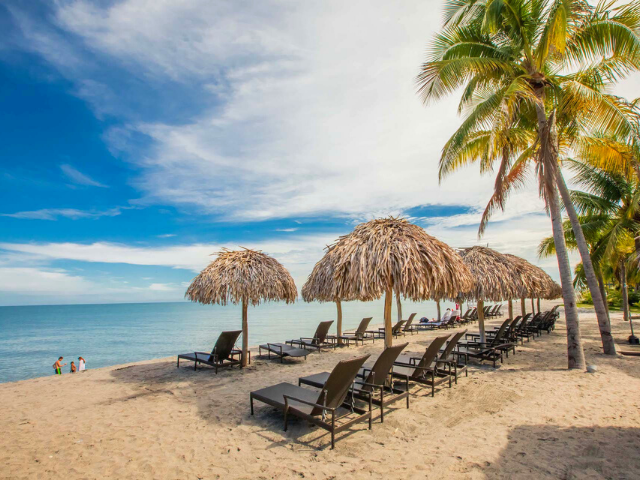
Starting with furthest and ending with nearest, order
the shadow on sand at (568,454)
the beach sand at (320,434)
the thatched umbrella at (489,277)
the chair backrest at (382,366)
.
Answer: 1. the thatched umbrella at (489,277)
2. the chair backrest at (382,366)
3. the beach sand at (320,434)
4. the shadow on sand at (568,454)

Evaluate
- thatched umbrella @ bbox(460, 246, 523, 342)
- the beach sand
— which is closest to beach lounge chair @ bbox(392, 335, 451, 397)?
the beach sand

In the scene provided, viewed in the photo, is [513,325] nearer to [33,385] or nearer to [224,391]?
[224,391]

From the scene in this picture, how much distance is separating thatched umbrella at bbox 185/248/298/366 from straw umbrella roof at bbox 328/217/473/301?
9.20 ft

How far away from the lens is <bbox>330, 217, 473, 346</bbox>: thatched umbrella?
204 inches

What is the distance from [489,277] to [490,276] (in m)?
0.05

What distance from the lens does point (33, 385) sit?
22.6 feet

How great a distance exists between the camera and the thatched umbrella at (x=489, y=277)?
8875 millimetres

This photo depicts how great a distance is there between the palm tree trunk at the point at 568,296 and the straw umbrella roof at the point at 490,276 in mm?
1677

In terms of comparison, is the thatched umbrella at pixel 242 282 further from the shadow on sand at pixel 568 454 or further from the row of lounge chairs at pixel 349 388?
the shadow on sand at pixel 568 454

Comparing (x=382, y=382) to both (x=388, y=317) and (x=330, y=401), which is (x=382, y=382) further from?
(x=388, y=317)

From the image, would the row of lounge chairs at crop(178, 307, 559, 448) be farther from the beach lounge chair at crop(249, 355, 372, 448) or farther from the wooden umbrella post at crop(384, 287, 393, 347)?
the wooden umbrella post at crop(384, 287, 393, 347)

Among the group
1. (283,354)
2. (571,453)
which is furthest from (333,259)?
(283,354)

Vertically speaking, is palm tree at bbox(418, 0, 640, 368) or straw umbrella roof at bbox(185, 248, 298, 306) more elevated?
palm tree at bbox(418, 0, 640, 368)

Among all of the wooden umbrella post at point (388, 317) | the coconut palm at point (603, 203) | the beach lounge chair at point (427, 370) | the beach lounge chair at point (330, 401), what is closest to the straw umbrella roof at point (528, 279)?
the coconut palm at point (603, 203)
